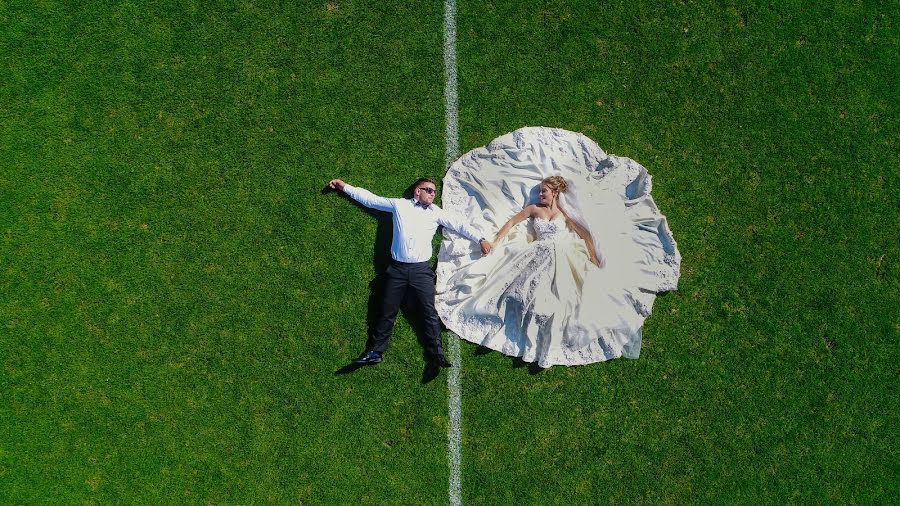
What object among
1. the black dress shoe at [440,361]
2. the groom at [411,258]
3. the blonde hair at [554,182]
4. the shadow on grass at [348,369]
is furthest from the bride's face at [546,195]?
the shadow on grass at [348,369]

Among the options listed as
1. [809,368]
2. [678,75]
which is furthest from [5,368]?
[809,368]

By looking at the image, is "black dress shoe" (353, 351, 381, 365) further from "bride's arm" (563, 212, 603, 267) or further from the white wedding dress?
"bride's arm" (563, 212, 603, 267)

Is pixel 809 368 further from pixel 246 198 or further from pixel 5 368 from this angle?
pixel 5 368

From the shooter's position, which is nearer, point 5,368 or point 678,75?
point 5,368

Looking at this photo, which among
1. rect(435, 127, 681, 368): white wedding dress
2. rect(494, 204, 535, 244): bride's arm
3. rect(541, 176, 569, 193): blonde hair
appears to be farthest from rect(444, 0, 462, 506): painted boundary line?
rect(541, 176, 569, 193): blonde hair

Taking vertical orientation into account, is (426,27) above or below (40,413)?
above
